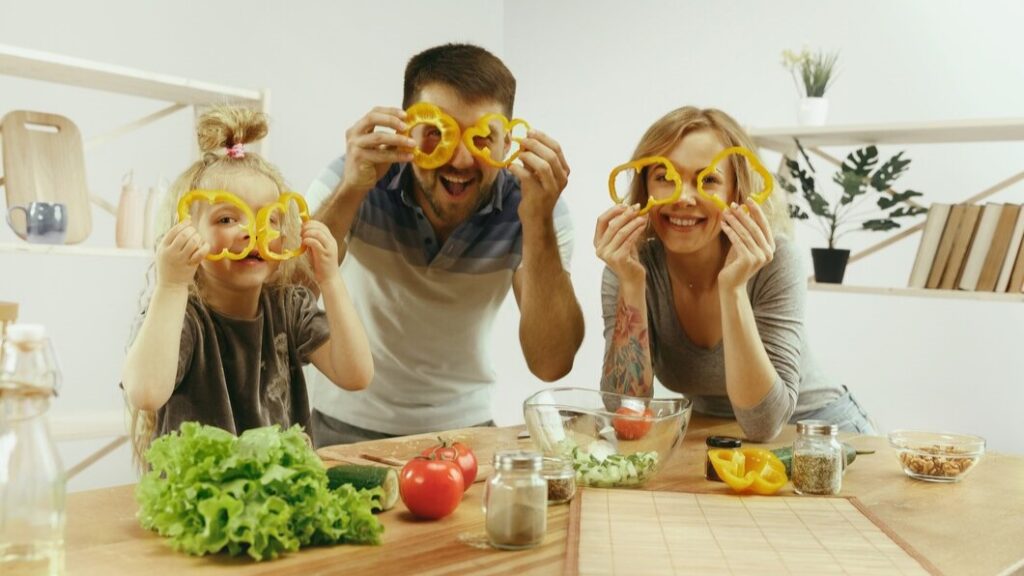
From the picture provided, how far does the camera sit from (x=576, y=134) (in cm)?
546

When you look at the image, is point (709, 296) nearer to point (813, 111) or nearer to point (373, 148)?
point (373, 148)

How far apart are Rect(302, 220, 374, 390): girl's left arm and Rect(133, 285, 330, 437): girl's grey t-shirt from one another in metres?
0.07

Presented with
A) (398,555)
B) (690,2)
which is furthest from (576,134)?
(398,555)

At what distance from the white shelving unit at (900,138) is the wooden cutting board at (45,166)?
8.36 feet

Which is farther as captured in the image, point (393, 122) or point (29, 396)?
point (393, 122)

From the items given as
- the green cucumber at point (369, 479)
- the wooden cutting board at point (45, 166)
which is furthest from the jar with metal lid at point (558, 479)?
the wooden cutting board at point (45, 166)

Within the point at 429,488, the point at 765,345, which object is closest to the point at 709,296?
the point at 765,345

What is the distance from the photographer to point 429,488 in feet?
4.71

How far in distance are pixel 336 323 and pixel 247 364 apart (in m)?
0.19

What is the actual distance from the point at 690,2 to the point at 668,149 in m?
2.85

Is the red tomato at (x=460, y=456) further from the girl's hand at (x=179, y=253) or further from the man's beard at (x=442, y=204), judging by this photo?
the man's beard at (x=442, y=204)

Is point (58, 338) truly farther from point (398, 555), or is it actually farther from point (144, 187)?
point (398, 555)

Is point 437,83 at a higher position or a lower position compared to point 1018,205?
higher

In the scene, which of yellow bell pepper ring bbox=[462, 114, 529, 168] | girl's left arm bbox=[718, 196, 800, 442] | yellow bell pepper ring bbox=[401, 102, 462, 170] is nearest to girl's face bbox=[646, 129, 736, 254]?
girl's left arm bbox=[718, 196, 800, 442]
